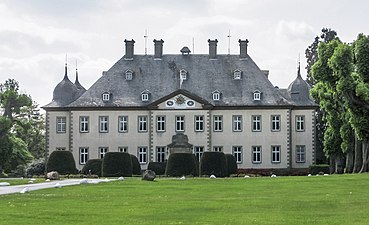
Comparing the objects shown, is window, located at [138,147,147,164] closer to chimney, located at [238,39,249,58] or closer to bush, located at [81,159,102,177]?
bush, located at [81,159,102,177]

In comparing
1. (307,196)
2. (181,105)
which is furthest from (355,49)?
(181,105)

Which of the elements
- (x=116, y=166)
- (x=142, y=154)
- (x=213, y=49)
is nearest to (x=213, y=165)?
(x=116, y=166)

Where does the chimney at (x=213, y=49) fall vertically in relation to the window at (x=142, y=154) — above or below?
above

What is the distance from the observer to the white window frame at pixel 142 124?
226ft

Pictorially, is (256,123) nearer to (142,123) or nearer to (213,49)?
(213,49)

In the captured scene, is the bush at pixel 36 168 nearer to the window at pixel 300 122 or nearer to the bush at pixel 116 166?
the bush at pixel 116 166

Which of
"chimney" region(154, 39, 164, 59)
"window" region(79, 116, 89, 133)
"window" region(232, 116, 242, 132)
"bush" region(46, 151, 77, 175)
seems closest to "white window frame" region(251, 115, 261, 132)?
"window" region(232, 116, 242, 132)

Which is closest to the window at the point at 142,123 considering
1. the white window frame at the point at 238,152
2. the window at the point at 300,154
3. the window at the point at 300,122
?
the white window frame at the point at 238,152

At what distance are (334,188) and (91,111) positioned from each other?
139 feet

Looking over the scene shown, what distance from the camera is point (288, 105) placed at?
67.6 m

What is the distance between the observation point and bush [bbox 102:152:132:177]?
52719 mm

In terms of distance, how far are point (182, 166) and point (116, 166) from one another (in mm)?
4611

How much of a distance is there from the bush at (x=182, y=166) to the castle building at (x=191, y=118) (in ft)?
49.1

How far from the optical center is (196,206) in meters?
21.2
